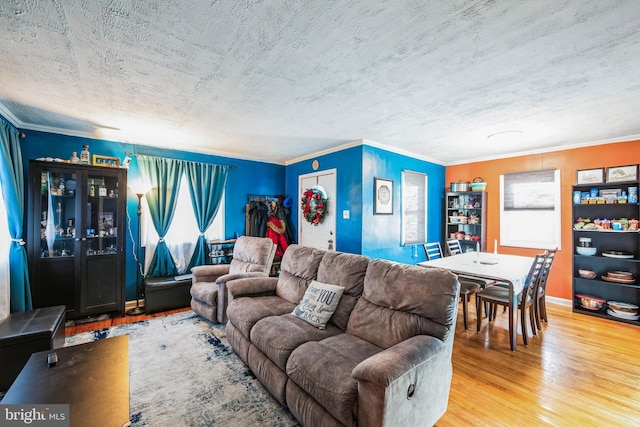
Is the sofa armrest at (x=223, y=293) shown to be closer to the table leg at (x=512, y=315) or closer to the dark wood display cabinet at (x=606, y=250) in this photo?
the table leg at (x=512, y=315)

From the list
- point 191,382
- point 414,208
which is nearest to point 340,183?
point 414,208

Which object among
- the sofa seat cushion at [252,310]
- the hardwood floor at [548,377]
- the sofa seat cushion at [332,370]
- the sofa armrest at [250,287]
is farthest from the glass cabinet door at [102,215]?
the sofa seat cushion at [332,370]

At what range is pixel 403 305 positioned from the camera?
6.17 feet

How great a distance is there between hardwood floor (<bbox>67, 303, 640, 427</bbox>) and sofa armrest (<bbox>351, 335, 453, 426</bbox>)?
1.41 ft

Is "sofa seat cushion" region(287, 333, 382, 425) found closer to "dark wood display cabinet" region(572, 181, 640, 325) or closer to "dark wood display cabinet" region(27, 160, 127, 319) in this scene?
"dark wood display cabinet" region(27, 160, 127, 319)

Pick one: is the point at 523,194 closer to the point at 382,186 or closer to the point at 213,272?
the point at 382,186

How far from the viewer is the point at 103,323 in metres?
3.39

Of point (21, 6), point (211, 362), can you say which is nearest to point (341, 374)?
point (211, 362)

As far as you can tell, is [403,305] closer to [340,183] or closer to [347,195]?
[347,195]

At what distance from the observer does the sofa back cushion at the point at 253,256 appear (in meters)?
3.53

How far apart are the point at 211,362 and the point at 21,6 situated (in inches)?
110

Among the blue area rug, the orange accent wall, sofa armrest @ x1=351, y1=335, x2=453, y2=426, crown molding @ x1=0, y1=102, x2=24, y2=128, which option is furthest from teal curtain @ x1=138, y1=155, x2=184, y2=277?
the orange accent wall

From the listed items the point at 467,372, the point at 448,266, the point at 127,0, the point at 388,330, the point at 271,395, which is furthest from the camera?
the point at 448,266

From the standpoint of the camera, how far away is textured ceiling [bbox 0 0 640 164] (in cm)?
146
